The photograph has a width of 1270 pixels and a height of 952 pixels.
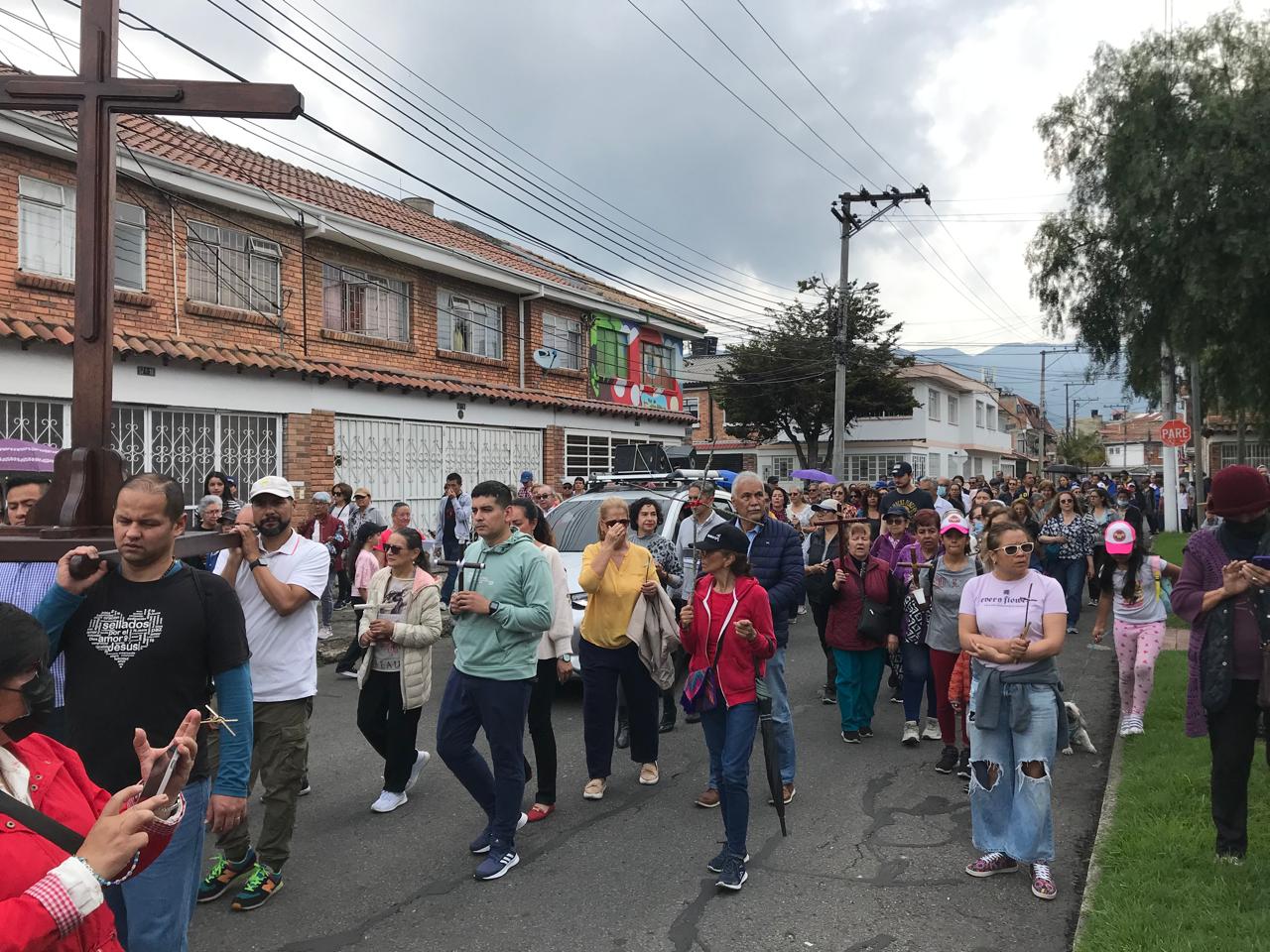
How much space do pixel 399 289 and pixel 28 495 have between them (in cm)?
1306

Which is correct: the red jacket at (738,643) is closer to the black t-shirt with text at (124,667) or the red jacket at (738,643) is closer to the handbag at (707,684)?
the handbag at (707,684)

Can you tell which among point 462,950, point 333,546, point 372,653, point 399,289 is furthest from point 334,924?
point 399,289

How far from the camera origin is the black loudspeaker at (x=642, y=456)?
2317 cm

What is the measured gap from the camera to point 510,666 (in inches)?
192

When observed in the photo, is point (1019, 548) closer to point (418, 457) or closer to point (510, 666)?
point (510, 666)

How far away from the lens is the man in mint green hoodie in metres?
4.82

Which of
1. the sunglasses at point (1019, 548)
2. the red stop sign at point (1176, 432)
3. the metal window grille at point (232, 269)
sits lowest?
the sunglasses at point (1019, 548)

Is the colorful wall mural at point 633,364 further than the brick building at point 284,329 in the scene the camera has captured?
Yes

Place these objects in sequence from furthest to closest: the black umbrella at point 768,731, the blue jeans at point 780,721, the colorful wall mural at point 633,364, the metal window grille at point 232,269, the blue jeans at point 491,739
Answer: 1. the colorful wall mural at point 633,364
2. the metal window grille at point 232,269
3. the blue jeans at point 780,721
4. the black umbrella at point 768,731
5. the blue jeans at point 491,739

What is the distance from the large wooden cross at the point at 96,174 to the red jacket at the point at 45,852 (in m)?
1.62

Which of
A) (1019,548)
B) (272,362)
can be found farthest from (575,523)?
(272,362)

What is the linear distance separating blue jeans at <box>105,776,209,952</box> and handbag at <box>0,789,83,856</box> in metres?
1.02

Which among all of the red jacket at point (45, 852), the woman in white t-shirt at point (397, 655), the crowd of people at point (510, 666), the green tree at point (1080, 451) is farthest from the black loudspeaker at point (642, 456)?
the green tree at point (1080, 451)

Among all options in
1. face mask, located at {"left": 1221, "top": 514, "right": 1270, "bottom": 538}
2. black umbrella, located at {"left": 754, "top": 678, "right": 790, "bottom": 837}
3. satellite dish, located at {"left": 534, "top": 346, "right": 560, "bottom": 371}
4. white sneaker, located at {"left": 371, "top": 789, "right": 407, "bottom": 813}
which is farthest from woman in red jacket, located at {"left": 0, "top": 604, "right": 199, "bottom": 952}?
satellite dish, located at {"left": 534, "top": 346, "right": 560, "bottom": 371}
